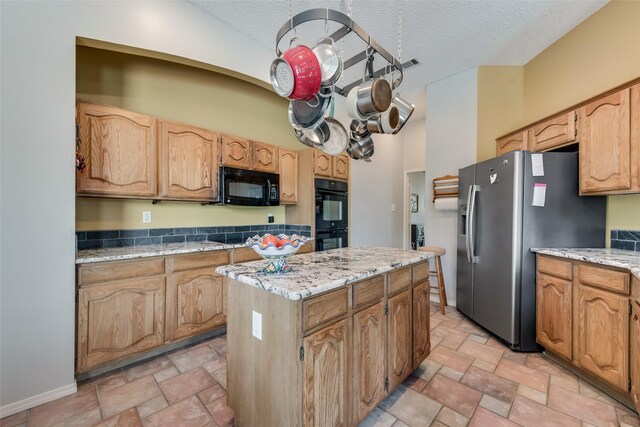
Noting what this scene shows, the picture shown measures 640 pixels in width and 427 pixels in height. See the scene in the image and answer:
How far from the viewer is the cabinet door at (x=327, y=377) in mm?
1168

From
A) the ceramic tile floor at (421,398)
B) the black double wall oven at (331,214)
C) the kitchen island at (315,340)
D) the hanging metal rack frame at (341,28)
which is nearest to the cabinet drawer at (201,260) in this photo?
A: the ceramic tile floor at (421,398)

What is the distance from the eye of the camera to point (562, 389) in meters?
1.88

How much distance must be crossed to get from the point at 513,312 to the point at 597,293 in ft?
2.11

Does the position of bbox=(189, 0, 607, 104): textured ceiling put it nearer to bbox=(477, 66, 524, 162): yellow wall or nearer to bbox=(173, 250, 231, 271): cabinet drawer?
bbox=(477, 66, 524, 162): yellow wall

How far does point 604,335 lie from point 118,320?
11.1 feet

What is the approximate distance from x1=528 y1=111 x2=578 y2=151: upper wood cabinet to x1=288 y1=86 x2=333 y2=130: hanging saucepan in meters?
2.25

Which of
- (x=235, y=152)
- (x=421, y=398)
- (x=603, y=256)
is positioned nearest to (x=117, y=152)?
(x=235, y=152)

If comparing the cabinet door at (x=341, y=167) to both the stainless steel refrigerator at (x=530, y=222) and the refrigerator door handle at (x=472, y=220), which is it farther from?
the stainless steel refrigerator at (x=530, y=222)

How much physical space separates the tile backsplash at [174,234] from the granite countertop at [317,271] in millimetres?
1621

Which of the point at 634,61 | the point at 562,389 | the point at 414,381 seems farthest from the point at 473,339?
the point at 634,61

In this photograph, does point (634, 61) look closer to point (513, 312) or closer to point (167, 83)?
point (513, 312)

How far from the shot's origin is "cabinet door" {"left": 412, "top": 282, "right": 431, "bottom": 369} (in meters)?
1.91

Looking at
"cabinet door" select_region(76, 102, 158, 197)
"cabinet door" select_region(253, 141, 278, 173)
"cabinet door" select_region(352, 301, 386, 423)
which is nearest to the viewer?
"cabinet door" select_region(352, 301, 386, 423)

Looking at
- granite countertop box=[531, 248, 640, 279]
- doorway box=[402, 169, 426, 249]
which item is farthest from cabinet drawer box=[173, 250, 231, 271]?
doorway box=[402, 169, 426, 249]
